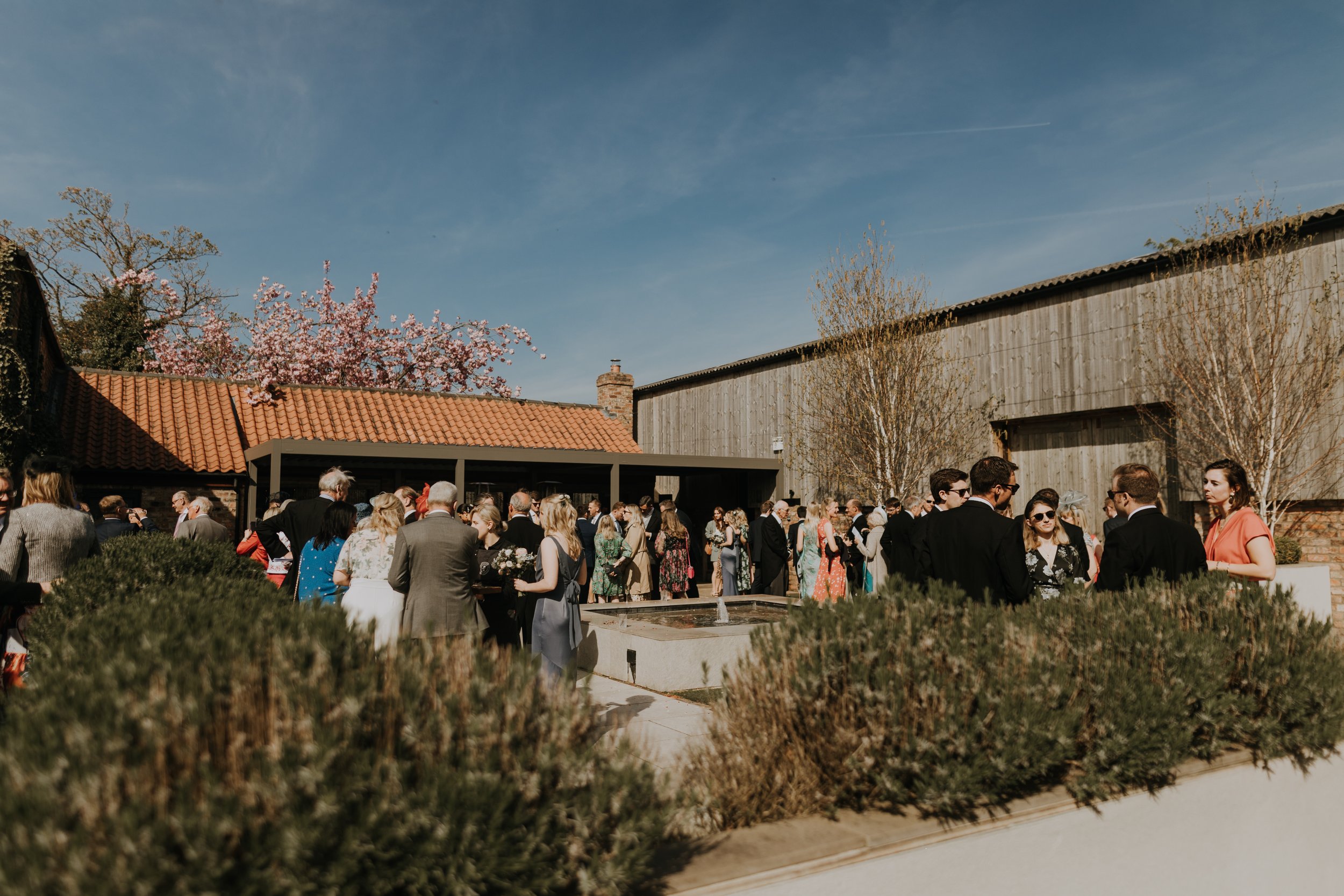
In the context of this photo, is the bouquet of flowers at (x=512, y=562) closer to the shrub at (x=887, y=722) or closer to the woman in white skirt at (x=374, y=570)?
the woman in white skirt at (x=374, y=570)

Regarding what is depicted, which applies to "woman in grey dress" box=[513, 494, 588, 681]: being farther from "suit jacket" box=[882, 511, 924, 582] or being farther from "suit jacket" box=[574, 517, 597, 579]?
"suit jacket" box=[574, 517, 597, 579]

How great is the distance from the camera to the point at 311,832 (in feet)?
6.28

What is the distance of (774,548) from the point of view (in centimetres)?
1411

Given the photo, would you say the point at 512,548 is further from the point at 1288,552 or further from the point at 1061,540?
the point at 1288,552

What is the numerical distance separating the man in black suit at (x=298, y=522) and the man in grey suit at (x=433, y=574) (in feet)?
5.40

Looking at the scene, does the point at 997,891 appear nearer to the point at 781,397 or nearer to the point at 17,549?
the point at 17,549

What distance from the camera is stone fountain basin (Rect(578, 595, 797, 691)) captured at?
791 centimetres

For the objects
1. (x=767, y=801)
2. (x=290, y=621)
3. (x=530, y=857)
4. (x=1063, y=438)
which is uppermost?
(x=1063, y=438)

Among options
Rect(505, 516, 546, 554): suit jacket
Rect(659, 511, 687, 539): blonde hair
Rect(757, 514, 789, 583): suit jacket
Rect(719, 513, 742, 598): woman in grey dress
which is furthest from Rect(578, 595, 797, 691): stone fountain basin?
Rect(757, 514, 789, 583): suit jacket

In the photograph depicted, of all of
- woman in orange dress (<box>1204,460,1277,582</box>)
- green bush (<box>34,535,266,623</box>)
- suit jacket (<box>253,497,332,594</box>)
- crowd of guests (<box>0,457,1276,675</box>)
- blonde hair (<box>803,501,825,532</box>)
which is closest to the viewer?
green bush (<box>34,535,266,623</box>)

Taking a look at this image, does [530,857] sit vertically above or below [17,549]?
below

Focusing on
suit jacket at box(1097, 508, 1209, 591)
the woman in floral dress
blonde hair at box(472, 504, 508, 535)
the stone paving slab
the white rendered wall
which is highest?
blonde hair at box(472, 504, 508, 535)

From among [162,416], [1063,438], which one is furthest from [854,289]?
[162,416]

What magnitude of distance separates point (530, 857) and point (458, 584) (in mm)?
3488
